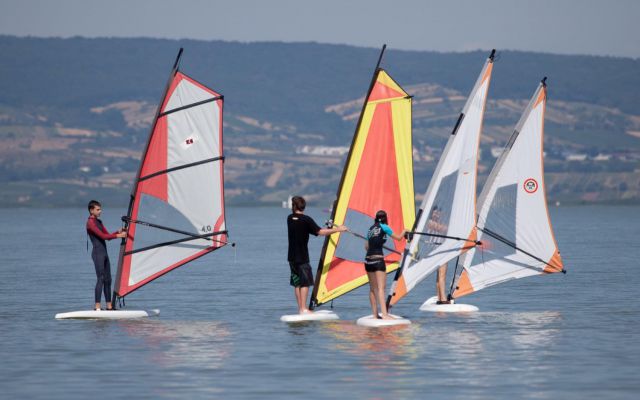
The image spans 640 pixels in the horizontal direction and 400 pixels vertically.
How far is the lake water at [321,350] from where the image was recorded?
53.7 ft

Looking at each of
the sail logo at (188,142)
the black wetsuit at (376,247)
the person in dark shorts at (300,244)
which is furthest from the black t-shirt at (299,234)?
the sail logo at (188,142)

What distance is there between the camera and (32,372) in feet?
58.4

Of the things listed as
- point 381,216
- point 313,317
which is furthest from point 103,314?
point 381,216

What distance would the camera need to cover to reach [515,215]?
87.9 feet

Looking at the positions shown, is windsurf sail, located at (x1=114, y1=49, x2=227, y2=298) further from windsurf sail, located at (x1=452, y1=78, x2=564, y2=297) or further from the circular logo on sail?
the circular logo on sail

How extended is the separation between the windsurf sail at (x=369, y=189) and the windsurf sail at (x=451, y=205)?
0.44m

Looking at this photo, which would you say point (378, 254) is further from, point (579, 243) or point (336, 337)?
point (579, 243)

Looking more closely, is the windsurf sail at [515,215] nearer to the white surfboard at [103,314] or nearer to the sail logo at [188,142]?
the sail logo at [188,142]

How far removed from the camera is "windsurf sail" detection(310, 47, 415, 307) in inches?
945

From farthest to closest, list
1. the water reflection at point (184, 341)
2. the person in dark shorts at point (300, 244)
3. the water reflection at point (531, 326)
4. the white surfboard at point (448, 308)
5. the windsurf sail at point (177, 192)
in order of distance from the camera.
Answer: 1. the white surfboard at point (448, 308)
2. the windsurf sail at point (177, 192)
3. the person in dark shorts at point (300, 244)
4. the water reflection at point (531, 326)
5. the water reflection at point (184, 341)

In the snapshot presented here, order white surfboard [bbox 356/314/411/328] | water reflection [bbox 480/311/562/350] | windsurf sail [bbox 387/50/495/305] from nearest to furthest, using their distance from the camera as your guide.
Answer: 1. water reflection [bbox 480/311/562/350]
2. white surfboard [bbox 356/314/411/328]
3. windsurf sail [bbox 387/50/495/305]

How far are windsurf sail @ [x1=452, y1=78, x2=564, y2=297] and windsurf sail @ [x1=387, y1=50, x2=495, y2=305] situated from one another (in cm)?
234

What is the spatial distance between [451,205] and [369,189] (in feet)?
4.71

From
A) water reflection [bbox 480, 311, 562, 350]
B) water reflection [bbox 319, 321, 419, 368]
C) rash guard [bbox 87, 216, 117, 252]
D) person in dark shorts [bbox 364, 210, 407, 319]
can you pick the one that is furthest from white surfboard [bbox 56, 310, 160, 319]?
water reflection [bbox 480, 311, 562, 350]
